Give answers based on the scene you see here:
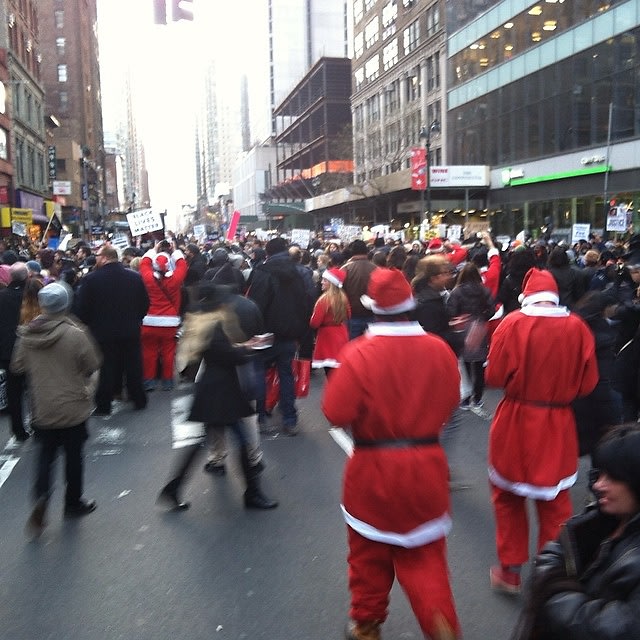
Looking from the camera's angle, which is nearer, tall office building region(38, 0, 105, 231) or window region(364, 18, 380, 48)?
window region(364, 18, 380, 48)

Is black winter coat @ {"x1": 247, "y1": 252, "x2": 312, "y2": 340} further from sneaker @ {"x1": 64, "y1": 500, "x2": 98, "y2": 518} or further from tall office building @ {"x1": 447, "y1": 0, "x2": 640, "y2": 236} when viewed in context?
tall office building @ {"x1": 447, "y1": 0, "x2": 640, "y2": 236}

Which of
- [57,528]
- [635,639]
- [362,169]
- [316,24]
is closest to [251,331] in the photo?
[57,528]

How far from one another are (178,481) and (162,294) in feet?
15.9

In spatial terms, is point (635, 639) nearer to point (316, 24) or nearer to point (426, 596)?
point (426, 596)

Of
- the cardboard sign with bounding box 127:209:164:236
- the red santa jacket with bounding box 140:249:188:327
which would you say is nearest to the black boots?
the red santa jacket with bounding box 140:249:188:327

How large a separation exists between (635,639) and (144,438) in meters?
6.76

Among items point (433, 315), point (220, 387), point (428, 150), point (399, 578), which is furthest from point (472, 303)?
point (428, 150)

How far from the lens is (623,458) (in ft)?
7.00

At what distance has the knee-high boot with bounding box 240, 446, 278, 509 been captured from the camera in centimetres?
583

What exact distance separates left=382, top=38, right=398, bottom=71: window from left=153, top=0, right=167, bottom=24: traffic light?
4489cm

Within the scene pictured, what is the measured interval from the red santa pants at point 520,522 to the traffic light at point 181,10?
1792 centimetres

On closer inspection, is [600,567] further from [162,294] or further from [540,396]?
[162,294]

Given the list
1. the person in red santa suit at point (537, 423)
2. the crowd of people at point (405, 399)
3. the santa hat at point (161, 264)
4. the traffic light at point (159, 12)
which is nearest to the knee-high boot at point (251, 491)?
the crowd of people at point (405, 399)

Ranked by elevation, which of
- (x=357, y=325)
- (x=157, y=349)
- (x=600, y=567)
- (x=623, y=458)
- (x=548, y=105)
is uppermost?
(x=548, y=105)
